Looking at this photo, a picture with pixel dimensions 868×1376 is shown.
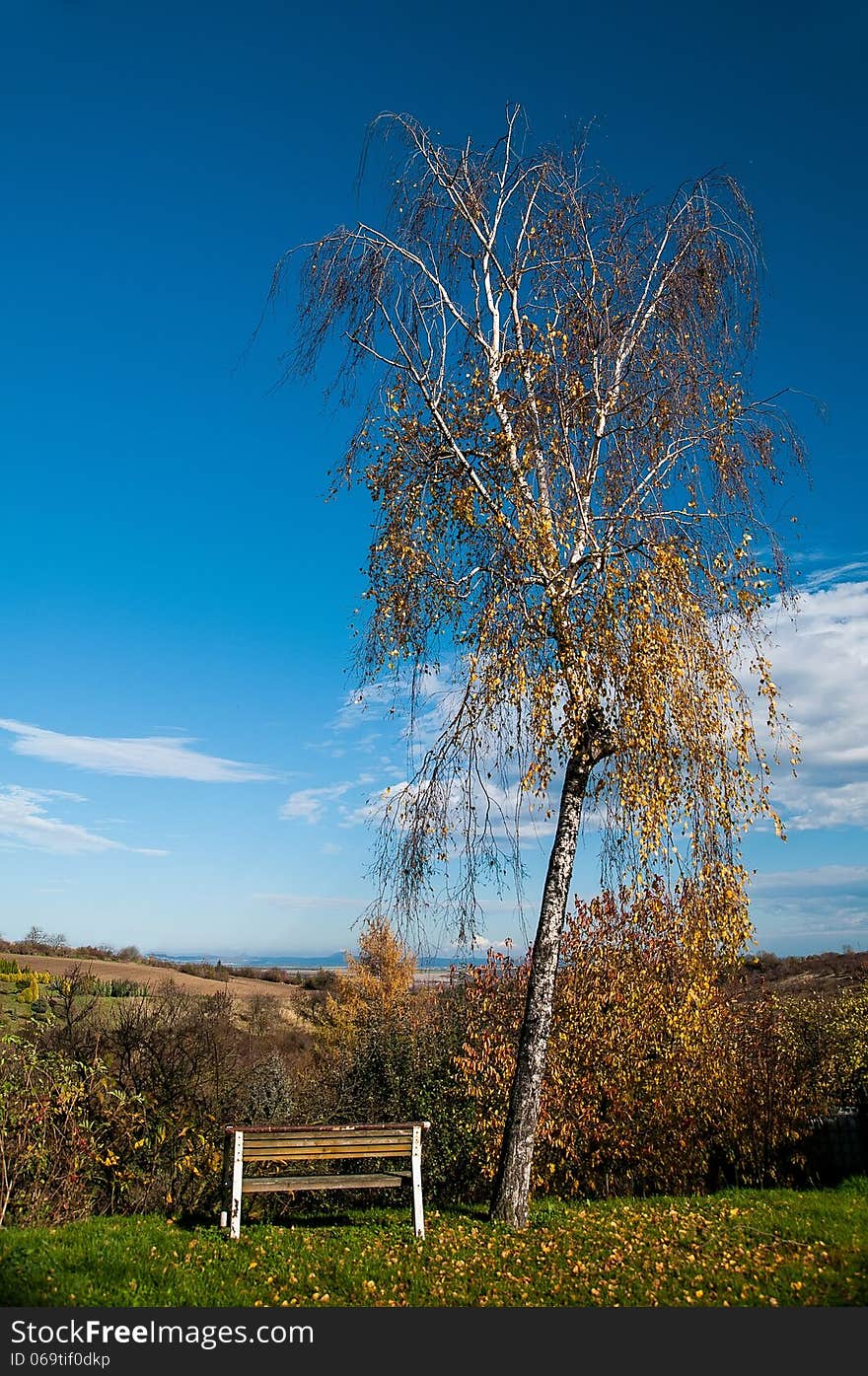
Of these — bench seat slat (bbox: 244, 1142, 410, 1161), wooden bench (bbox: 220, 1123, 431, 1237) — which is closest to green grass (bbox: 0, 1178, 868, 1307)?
wooden bench (bbox: 220, 1123, 431, 1237)

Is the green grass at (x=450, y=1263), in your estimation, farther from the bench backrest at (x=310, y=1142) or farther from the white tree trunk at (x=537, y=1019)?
the bench backrest at (x=310, y=1142)

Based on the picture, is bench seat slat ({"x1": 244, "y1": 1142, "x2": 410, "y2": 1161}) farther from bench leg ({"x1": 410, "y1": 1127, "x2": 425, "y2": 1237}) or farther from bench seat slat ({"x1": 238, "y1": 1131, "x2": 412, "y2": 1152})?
bench leg ({"x1": 410, "y1": 1127, "x2": 425, "y2": 1237})

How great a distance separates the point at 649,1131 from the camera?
11391 mm

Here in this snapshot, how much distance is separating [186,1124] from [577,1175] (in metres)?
5.25

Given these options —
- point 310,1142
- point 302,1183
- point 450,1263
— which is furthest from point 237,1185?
point 450,1263

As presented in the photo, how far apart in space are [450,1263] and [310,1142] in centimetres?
160

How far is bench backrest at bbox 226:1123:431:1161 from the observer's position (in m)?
7.52

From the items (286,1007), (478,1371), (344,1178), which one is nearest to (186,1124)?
(344,1178)

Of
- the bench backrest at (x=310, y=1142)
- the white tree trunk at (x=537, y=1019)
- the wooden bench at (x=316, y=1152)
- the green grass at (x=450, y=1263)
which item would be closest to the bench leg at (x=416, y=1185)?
the wooden bench at (x=316, y=1152)

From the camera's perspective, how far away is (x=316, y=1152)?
24.9 ft

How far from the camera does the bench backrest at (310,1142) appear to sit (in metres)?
7.52

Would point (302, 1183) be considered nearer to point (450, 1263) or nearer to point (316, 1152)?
point (316, 1152)

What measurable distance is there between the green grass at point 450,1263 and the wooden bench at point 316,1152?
1.07 feet

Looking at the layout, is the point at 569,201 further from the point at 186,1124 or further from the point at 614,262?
the point at 186,1124
